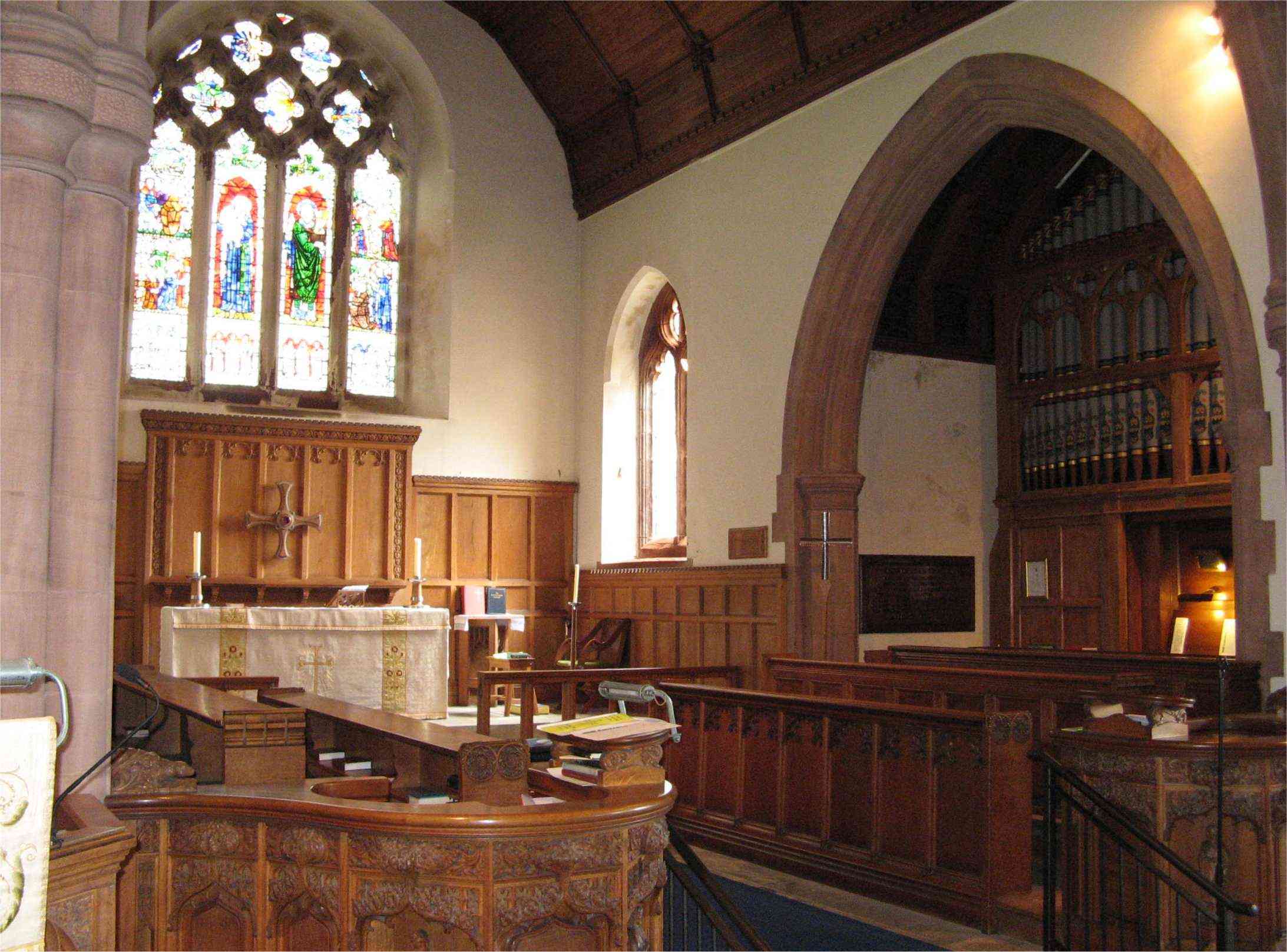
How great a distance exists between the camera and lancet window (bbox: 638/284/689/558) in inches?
473

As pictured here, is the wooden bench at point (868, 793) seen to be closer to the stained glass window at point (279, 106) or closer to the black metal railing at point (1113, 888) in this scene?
the black metal railing at point (1113, 888)

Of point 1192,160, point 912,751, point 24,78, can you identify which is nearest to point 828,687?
point 912,751

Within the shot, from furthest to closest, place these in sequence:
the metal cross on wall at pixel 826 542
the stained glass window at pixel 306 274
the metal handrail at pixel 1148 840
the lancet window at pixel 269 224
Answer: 1. the stained glass window at pixel 306 274
2. the lancet window at pixel 269 224
3. the metal cross on wall at pixel 826 542
4. the metal handrail at pixel 1148 840

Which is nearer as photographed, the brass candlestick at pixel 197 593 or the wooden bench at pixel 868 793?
the wooden bench at pixel 868 793

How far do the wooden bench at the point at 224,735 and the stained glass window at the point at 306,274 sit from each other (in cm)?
679

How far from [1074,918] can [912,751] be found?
107cm

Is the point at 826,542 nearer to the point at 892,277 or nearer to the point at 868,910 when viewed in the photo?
the point at 892,277

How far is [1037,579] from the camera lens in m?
11.1

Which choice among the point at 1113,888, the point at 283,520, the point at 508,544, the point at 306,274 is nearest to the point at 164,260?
the point at 306,274

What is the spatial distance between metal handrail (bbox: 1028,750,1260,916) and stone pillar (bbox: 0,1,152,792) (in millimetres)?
3260

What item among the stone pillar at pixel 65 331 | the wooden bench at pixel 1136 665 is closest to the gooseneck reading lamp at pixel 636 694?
the stone pillar at pixel 65 331

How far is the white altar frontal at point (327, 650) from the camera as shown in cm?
948

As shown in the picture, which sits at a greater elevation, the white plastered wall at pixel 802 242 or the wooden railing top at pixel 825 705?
the white plastered wall at pixel 802 242

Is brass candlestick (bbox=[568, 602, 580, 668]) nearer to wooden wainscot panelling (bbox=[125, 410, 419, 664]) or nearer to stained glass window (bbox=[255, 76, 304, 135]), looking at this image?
wooden wainscot panelling (bbox=[125, 410, 419, 664])
